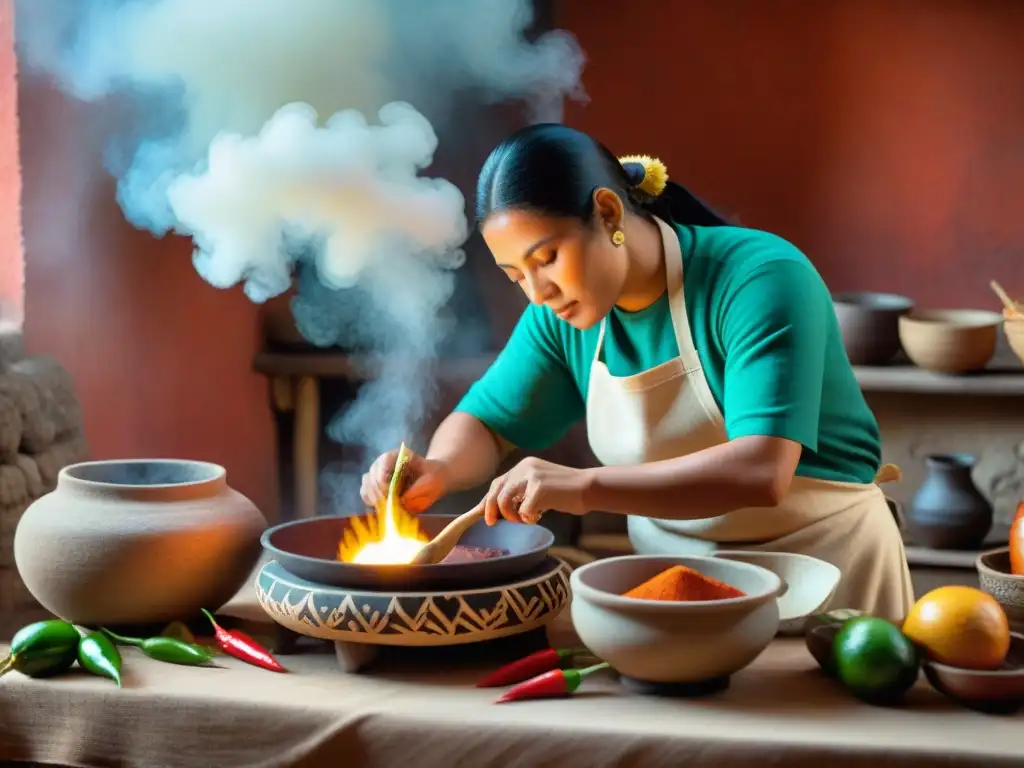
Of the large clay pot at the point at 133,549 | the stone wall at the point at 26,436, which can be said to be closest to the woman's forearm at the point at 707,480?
the large clay pot at the point at 133,549

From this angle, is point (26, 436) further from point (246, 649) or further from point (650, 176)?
point (650, 176)

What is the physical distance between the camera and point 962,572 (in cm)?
376

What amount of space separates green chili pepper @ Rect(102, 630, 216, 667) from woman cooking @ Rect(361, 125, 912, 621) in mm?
435

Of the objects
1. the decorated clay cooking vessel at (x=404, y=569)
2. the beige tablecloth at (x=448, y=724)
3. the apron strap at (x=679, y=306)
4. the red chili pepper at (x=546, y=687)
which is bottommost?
the beige tablecloth at (x=448, y=724)

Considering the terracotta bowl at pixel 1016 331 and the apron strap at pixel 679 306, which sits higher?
the apron strap at pixel 679 306

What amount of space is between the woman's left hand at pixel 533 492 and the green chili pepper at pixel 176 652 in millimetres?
441

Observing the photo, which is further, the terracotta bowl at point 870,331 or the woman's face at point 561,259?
the terracotta bowl at point 870,331

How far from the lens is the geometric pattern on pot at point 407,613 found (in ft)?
5.45

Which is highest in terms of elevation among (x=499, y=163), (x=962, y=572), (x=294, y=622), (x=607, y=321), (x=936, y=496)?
(x=499, y=163)

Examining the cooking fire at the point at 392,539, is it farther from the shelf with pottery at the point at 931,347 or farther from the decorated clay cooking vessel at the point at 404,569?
the shelf with pottery at the point at 931,347

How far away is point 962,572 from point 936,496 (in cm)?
25

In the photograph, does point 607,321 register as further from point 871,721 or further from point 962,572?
point 962,572

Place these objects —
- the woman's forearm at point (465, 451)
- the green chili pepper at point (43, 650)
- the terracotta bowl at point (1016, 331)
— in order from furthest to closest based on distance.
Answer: the terracotta bowl at point (1016, 331) → the woman's forearm at point (465, 451) → the green chili pepper at point (43, 650)

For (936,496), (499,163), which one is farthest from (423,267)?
(936,496)
